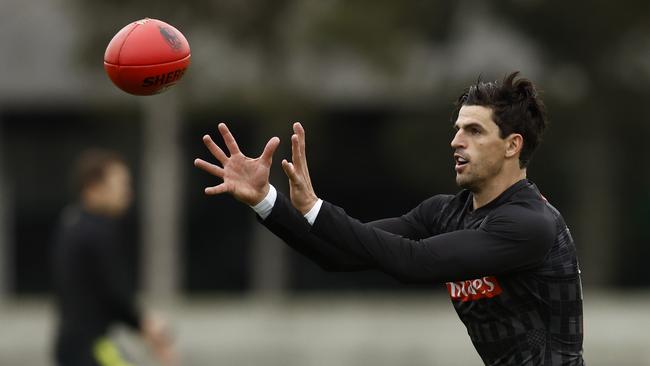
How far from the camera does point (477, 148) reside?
227 inches

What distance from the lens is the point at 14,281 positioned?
2972cm

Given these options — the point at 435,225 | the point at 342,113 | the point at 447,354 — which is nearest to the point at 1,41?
the point at 342,113

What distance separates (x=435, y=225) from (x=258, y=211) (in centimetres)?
96

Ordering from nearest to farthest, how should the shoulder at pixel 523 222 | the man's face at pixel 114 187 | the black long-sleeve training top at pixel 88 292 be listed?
1. the shoulder at pixel 523 222
2. the black long-sleeve training top at pixel 88 292
3. the man's face at pixel 114 187

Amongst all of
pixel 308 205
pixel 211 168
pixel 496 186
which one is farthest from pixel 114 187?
pixel 496 186

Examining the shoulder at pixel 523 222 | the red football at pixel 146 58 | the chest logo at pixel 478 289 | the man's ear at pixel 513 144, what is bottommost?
the chest logo at pixel 478 289

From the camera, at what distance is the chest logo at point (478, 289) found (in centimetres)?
575

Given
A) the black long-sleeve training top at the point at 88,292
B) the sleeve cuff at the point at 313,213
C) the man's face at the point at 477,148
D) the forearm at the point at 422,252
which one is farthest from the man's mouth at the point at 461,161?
the black long-sleeve training top at the point at 88,292

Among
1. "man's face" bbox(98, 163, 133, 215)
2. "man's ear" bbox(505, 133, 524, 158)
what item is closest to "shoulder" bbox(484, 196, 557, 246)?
"man's ear" bbox(505, 133, 524, 158)

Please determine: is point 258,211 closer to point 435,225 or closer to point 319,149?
point 435,225

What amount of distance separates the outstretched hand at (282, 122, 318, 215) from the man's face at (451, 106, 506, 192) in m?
0.64

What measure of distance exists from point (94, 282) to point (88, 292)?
81 millimetres

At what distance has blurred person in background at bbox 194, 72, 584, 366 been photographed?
219 inches

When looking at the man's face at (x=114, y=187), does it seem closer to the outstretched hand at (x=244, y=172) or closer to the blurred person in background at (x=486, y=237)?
the blurred person in background at (x=486, y=237)
